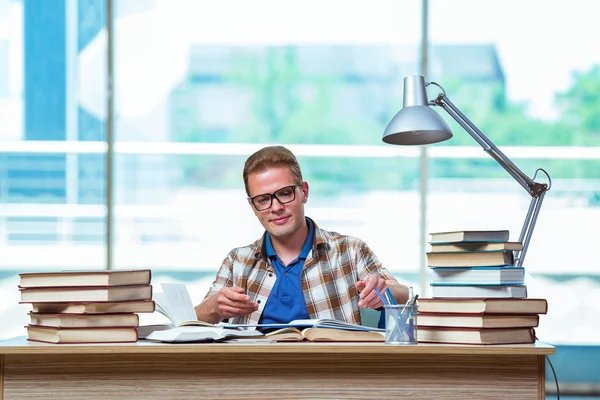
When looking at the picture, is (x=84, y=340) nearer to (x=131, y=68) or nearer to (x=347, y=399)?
(x=347, y=399)

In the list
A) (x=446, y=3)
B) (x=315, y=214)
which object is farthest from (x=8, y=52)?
(x=446, y=3)

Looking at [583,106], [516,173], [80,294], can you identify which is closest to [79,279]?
[80,294]

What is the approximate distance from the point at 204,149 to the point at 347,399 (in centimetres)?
292

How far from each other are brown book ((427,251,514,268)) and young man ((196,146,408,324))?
0.53 metres

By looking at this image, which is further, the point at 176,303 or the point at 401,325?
the point at 176,303

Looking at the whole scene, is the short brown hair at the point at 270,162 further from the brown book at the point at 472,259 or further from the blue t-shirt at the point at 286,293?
the brown book at the point at 472,259

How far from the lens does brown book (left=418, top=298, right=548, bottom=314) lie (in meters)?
1.62

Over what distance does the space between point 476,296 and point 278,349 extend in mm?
441

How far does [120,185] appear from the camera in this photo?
4379mm

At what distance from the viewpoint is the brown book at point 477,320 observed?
1.61 m

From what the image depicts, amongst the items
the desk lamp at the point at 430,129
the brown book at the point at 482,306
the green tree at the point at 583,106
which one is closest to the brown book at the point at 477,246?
the brown book at the point at 482,306

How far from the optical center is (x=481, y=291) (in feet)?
5.55

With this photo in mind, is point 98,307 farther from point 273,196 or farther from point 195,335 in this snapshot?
point 273,196

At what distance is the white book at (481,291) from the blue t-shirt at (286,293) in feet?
2.51
